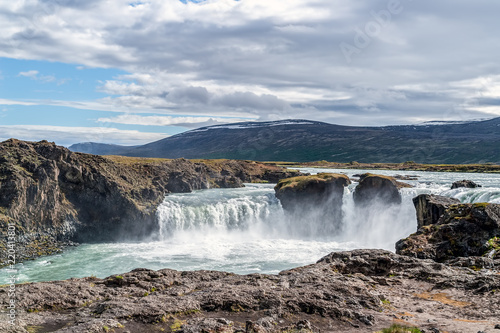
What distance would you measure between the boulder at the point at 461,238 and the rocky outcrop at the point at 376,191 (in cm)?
3150

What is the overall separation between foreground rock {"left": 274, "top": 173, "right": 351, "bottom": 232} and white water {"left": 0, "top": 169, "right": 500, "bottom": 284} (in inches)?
33.9

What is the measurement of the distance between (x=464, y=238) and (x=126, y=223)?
3713cm

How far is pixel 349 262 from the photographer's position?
16.1 metres

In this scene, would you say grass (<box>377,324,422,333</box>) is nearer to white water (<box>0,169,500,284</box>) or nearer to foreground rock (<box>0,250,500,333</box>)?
foreground rock (<box>0,250,500,333</box>)

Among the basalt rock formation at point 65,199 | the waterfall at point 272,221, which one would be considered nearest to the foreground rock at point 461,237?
the waterfall at point 272,221

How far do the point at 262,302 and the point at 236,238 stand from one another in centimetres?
3941

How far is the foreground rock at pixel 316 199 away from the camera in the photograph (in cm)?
5484

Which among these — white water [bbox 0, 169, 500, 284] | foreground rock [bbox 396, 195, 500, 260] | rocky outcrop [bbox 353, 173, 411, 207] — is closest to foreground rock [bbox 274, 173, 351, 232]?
white water [bbox 0, 169, 500, 284]

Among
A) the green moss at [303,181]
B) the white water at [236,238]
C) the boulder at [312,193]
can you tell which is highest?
the green moss at [303,181]

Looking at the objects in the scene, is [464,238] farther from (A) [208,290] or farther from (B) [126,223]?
(B) [126,223]

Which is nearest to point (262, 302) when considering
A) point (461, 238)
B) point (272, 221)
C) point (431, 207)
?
point (461, 238)

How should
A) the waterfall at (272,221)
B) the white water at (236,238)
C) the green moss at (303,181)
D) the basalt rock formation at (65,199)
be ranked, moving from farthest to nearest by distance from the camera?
the green moss at (303,181) < the waterfall at (272,221) < the basalt rock formation at (65,199) < the white water at (236,238)

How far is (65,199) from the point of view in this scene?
43750mm

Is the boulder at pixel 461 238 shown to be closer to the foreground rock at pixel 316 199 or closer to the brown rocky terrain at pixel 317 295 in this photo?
the brown rocky terrain at pixel 317 295
